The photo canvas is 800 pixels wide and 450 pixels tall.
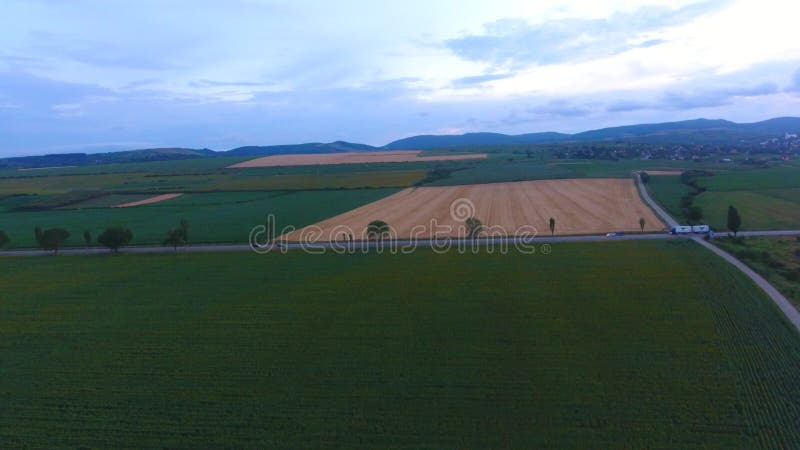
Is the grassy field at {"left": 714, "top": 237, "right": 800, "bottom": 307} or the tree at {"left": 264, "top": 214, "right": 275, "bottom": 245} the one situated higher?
the tree at {"left": 264, "top": 214, "right": 275, "bottom": 245}

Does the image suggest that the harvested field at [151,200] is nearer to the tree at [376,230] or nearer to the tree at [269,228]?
the tree at [269,228]

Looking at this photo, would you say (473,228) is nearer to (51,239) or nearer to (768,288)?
(768,288)

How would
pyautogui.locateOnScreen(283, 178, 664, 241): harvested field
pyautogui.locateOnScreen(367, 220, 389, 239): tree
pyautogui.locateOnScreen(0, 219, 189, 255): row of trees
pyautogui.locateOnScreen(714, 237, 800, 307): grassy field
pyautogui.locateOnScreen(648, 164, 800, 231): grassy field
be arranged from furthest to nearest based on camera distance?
pyautogui.locateOnScreen(648, 164, 800, 231): grassy field < pyautogui.locateOnScreen(283, 178, 664, 241): harvested field < pyautogui.locateOnScreen(367, 220, 389, 239): tree < pyautogui.locateOnScreen(0, 219, 189, 255): row of trees < pyautogui.locateOnScreen(714, 237, 800, 307): grassy field

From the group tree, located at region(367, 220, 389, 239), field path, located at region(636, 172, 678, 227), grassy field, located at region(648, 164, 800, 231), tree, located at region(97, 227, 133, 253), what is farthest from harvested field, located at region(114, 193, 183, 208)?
grassy field, located at region(648, 164, 800, 231)

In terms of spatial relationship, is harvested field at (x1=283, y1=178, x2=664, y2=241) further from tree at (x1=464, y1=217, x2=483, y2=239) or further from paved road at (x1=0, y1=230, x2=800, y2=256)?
paved road at (x1=0, y1=230, x2=800, y2=256)

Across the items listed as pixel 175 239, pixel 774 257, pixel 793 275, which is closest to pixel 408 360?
pixel 793 275

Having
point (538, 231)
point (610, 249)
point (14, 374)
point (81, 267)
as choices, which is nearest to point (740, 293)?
point (610, 249)
